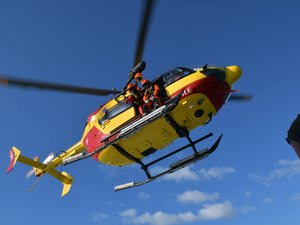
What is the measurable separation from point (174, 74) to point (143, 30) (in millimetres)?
2518

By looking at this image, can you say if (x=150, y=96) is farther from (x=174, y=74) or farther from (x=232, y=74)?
(x=232, y=74)

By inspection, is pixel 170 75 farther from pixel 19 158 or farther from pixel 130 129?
pixel 19 158

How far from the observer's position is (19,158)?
20734 mm

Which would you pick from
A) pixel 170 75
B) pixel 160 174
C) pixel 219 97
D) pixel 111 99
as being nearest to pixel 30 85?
pixel 111 99

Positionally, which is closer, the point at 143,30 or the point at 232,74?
the point at 143,30

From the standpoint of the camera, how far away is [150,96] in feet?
46.6

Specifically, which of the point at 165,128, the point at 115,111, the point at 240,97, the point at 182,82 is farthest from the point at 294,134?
the point at 240,97

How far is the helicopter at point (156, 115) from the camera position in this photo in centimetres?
1372

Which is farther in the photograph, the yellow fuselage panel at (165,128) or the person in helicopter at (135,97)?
the person in helicopter at (135,97)

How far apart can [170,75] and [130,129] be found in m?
2.85

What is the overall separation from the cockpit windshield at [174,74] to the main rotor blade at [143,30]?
1.37 metres

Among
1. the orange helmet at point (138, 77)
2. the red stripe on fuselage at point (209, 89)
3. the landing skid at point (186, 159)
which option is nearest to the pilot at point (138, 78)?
the orange helmet at point (138, 77)

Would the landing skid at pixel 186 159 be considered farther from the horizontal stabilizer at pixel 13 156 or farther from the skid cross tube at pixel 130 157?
the horizontal stabilizer at pixel 13 156

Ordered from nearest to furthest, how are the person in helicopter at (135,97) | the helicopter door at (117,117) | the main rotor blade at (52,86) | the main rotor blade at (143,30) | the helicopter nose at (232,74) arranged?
the main rotor blade at (143,30), the main rotor blade at (52,86), the helicopter nose at (232,74), the person in helicopter at (135,97), the helicopter door at (117,117)
